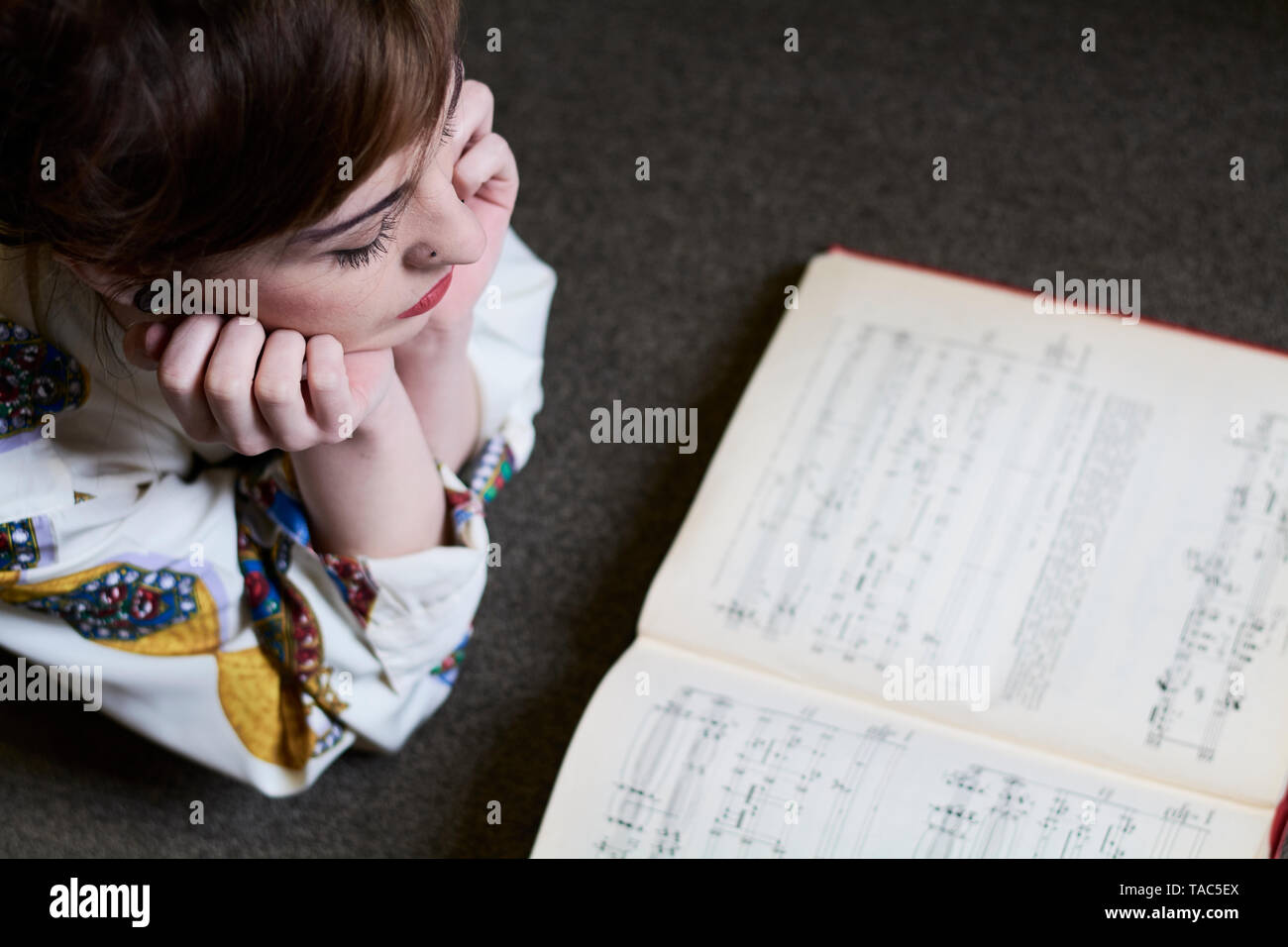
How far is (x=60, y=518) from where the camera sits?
0.63 metres

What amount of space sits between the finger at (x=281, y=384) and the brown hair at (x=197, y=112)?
0.07 meters

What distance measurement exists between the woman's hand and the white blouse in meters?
0.09

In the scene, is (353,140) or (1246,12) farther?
(1246,12)

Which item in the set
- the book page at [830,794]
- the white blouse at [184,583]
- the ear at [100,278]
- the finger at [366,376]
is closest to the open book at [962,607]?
the book page at [830,794]

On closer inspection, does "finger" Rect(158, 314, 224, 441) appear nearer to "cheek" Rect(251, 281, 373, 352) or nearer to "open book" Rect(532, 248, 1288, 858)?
"cheek" Rect(251, 281, 373, 352)

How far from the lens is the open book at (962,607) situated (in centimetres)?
65

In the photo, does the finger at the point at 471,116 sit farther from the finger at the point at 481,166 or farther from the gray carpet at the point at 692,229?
the gray carpet at the point at 692,229

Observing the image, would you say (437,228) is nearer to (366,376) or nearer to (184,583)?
(366,376)

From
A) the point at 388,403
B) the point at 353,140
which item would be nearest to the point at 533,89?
the point at 388,403

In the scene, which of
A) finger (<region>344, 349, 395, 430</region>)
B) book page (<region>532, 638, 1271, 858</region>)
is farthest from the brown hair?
book page (<region>532, 638, 1271, 858</region>)

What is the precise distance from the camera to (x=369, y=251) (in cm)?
50

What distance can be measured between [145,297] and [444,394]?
9.1 inches
